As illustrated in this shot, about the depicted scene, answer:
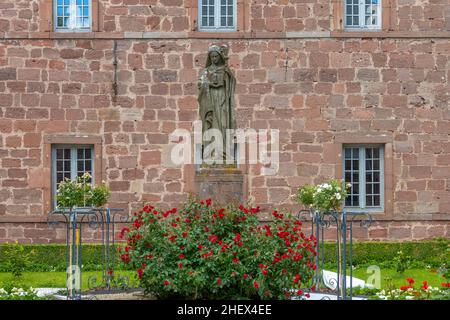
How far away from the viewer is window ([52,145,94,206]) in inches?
846

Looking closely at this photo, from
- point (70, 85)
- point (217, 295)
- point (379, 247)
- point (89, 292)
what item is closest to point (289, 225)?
point (217, 295)

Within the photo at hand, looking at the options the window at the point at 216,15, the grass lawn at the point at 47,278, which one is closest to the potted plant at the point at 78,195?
the grass lawn at the point at 47,278

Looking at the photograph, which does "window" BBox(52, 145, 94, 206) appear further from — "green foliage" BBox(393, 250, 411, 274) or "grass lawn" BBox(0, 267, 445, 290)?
"green foliage" BBox(393, 250, 411, 274)

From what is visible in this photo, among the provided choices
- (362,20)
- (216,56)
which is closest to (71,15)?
(362,20)

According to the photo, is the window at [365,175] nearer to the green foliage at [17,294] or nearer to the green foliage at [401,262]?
the green foliage at [401,262]

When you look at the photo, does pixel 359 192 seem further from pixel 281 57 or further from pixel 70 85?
pixel 70 85

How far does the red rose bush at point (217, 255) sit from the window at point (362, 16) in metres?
9.07

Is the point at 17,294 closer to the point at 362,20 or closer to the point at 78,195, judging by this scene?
the point at 78,195

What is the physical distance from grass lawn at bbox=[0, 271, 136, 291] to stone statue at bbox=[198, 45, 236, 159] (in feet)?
10.4

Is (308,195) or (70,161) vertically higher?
(70,161)

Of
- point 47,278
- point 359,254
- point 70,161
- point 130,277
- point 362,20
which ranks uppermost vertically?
point 362,20

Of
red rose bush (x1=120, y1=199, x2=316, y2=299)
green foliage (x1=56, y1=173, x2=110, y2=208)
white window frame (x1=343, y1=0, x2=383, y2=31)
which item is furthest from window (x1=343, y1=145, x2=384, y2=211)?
red rose bush (x1=120, y1=199, x2=316, y2=299)

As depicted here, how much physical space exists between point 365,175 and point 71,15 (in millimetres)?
7183

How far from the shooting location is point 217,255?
12.5 m
